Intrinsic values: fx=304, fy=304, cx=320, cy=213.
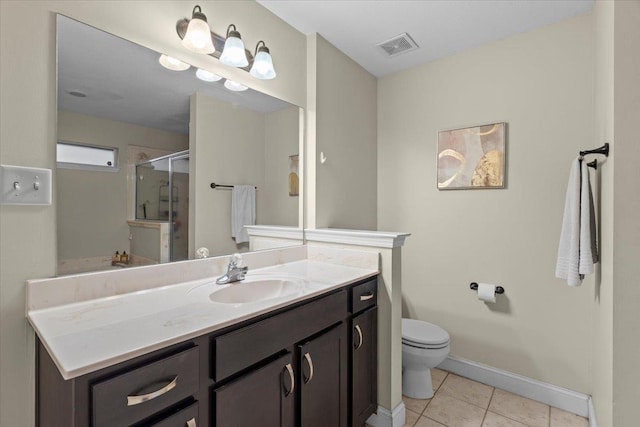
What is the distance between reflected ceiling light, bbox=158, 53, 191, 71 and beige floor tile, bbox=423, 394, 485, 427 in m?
2.38

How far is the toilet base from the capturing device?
202cm

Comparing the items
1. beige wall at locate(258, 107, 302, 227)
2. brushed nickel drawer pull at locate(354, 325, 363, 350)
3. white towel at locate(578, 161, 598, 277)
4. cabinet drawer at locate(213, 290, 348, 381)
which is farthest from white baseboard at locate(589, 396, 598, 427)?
beige wall at locate(258, 107, 302, 227)

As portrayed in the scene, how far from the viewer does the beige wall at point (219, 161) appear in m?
1.57

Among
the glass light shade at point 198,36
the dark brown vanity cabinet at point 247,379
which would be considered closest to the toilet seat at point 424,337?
the dark brown vanity cabinet at point 247,379

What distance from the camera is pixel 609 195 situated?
1232mm

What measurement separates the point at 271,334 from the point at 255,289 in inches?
18.8

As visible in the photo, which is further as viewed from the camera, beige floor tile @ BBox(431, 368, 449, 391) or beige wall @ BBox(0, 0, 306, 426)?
beige floor tile @ BBox(431, 368, 449, 391)

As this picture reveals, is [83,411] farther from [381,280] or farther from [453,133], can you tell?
[453,133]

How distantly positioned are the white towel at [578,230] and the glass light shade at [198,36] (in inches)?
75.2

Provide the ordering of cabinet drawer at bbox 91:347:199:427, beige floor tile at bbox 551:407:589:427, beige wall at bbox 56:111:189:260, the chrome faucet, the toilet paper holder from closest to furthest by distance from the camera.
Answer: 1. cabinet drawer at bbox 91:347:199:427
2. beige wall at bbox 56:111:189:260
3. the chrome faucet
4. beige floor tile at bbox 551:407:589:427
5. the toilet paper holder

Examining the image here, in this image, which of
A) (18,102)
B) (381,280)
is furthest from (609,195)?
(18,102)

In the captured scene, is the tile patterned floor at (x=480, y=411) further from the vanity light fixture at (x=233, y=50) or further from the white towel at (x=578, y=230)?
the vanity light fixture at (x=233, y=50)

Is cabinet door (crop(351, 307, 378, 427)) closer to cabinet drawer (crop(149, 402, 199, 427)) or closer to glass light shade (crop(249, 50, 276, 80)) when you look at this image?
cabinet drawer (crop(149, 402, 199, 427))

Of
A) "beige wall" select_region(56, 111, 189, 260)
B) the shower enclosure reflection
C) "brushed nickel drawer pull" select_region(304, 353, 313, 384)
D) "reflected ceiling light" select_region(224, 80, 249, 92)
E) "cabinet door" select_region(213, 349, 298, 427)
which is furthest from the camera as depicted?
"reflected ceiling light" select_region(224, 80, 249, 92)
